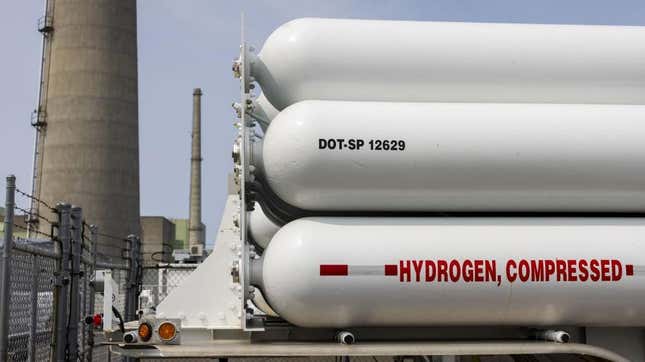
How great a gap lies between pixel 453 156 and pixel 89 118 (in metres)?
28.5

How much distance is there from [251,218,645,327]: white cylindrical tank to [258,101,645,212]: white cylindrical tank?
0.47 ft

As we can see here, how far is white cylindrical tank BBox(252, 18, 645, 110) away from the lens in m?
4.41

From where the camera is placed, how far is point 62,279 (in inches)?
245

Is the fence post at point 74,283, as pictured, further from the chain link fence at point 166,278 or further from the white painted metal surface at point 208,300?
the white painted metal surface at point 208,300

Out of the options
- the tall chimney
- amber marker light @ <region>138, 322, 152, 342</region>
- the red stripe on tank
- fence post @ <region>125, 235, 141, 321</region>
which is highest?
the tall chimney

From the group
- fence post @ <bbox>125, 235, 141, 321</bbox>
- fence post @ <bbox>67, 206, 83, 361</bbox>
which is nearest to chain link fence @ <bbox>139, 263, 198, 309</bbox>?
fence post @ <bbox>125, 235, 141, 321</bbox>

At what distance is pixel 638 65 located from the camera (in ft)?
15.2

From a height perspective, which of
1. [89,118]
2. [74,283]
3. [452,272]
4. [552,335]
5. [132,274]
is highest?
[89,118]

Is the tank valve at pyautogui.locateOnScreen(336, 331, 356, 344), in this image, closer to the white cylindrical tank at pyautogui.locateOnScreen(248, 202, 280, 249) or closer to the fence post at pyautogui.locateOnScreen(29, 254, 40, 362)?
the white cylindrical tank at pyautogui.locateOnScreen(248, 202, 280, 249)

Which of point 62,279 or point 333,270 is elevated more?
point 62,279

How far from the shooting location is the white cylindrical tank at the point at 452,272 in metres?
4.11

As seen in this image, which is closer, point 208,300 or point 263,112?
point 208,300

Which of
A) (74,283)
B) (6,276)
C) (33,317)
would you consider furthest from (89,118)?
(6,276)

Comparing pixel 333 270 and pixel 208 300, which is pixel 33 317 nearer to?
pixel 208 300
